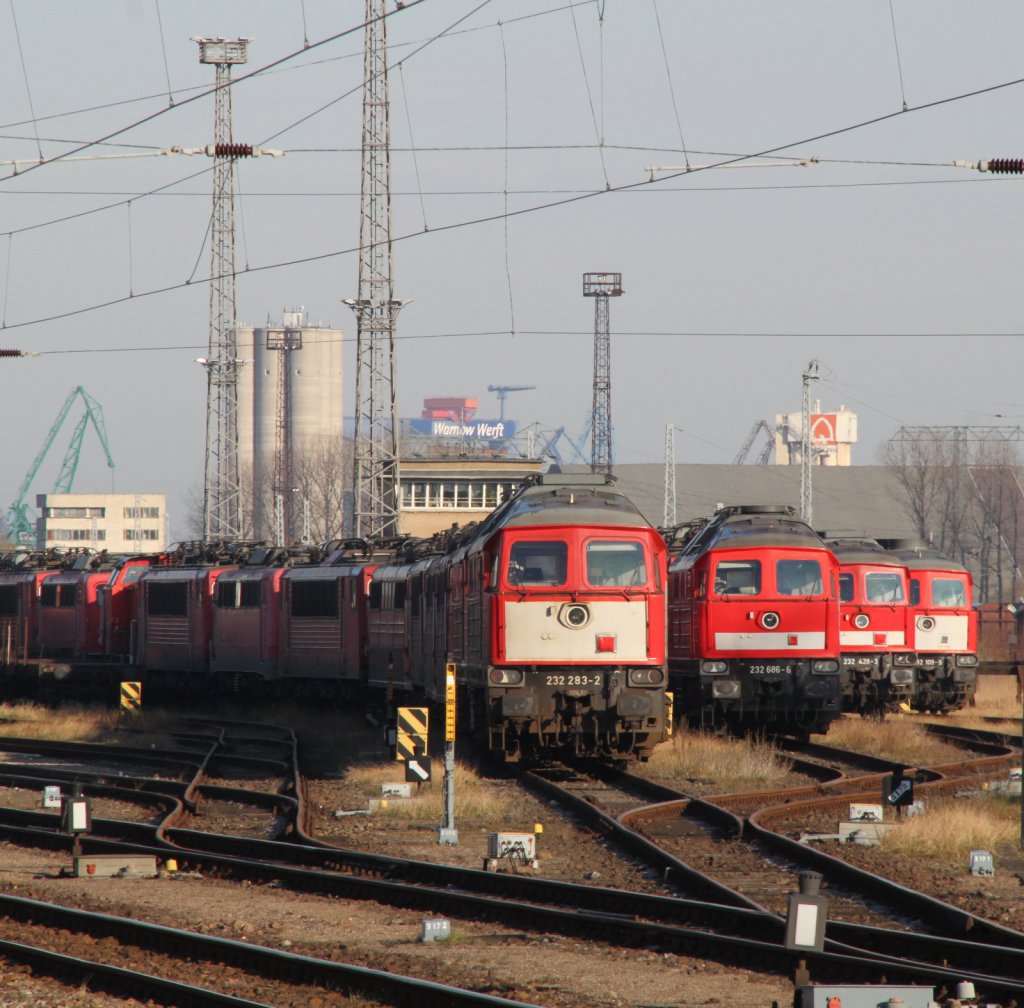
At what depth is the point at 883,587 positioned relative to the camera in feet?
105

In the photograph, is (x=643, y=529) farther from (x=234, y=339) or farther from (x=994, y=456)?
(x=994, y=456)

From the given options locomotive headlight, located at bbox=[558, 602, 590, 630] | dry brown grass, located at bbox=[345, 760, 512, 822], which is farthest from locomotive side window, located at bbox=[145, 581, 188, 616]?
locomotive headlight, located at bbox=[558, 602, 590, 630]

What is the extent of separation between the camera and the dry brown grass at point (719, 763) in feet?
72.9

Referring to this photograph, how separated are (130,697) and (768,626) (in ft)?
59.3

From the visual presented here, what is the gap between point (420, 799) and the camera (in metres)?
19.6

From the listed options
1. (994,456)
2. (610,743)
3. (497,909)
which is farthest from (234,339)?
(994,456)

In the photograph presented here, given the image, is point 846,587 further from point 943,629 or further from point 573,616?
point 573,616

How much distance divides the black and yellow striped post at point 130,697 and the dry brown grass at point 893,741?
638 inches

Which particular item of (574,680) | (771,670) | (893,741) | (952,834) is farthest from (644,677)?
(893,741)

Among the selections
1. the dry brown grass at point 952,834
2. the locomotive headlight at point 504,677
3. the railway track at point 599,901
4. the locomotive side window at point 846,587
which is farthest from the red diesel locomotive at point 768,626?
the dry brown grass at point 952,834

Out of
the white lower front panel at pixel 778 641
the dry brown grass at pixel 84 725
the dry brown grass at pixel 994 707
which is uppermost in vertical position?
the white lower front panel at pixel 778 641

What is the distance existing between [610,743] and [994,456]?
367 ft

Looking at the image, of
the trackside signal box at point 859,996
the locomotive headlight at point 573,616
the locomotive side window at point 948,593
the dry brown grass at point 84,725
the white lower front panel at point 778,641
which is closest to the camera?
the trackside signal box at point 859,996

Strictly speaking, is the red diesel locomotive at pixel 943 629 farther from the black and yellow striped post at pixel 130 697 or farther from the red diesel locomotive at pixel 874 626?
the black and yellow striped post at pixel 130 697
